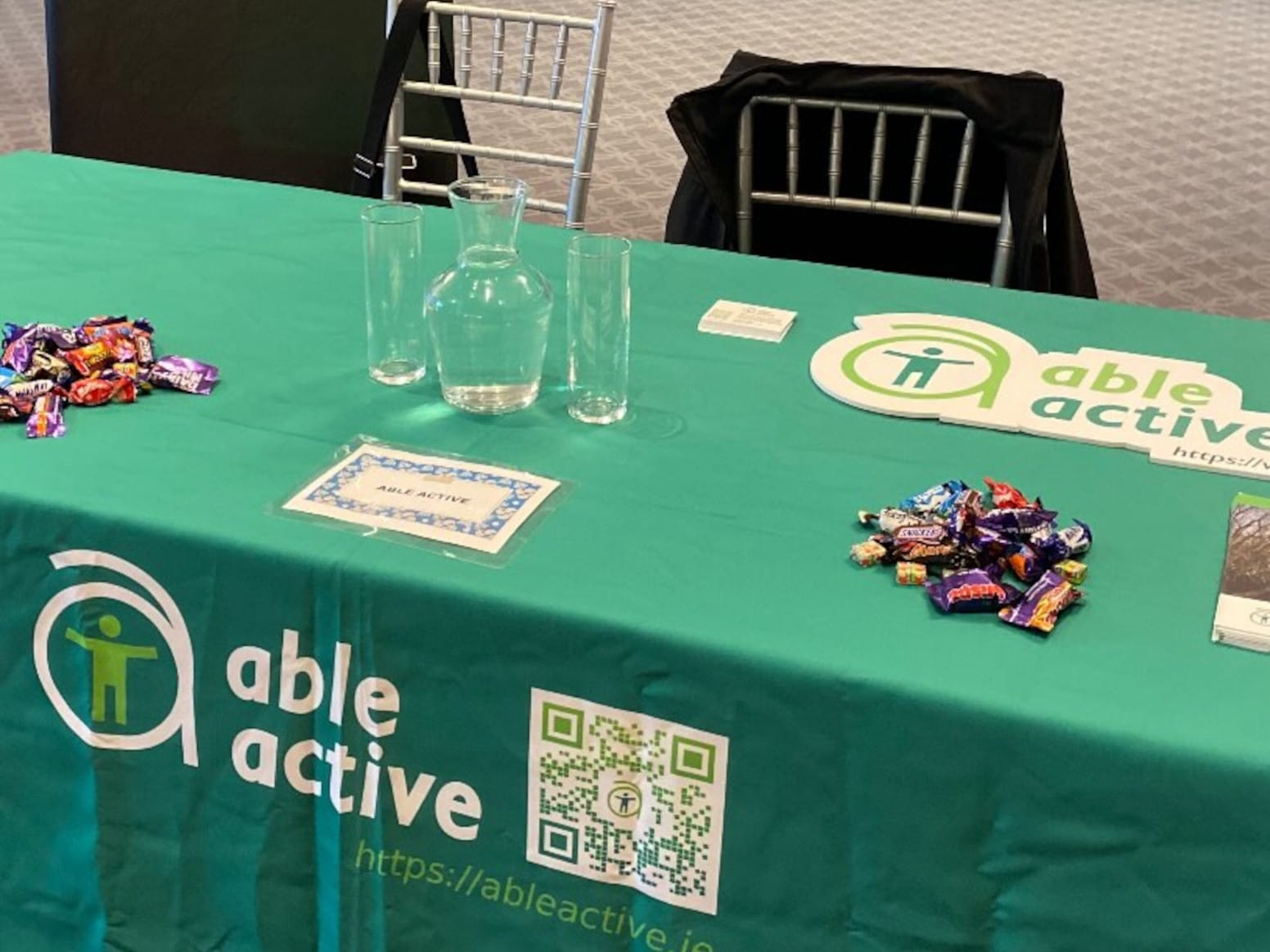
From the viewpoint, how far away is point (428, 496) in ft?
3.69

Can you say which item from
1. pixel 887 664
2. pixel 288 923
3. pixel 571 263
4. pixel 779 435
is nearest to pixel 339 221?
pixel 571 263

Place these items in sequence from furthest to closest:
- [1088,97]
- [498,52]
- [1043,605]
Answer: [1088,97]
[498,52]
[1043,605]

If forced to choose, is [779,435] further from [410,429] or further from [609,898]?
[609,898]

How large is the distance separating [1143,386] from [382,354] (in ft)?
2.46

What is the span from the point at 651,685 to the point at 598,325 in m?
0.40

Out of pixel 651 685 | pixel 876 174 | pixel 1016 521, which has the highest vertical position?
pixel 876 174

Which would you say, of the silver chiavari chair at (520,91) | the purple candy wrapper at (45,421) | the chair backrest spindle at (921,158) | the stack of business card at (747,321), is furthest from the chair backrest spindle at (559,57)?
the purple candy wrapper at (45,421)

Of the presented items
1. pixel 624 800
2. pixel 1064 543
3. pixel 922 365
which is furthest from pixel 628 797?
pixel 922 365

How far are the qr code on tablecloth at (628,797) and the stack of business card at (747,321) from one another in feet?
1.87

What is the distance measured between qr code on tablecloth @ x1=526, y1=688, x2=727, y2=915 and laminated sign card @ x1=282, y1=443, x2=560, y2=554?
149 mm

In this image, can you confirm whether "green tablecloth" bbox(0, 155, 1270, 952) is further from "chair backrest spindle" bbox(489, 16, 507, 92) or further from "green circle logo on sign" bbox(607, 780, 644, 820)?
"chair backrest spindle" bbox(489, 16, 507, 92)

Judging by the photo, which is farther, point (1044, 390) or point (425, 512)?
point (1044, 390)

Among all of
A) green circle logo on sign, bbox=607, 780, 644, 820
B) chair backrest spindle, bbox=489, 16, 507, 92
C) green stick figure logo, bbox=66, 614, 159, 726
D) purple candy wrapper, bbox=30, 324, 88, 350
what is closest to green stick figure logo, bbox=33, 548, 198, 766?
A: green stick figure logo, bbox=66, 614, 159, 726

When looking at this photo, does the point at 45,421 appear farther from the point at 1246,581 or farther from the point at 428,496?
the point at 1246,581
